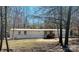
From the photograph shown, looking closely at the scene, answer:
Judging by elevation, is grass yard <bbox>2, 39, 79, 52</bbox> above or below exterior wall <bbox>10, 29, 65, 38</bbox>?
below

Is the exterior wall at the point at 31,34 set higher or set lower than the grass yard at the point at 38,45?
higher

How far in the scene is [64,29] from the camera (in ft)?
7.12

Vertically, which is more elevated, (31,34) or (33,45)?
(31,34)

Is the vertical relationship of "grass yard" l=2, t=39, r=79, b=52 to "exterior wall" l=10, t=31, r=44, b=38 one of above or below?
below

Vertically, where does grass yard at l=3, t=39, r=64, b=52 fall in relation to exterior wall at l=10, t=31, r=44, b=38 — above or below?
below

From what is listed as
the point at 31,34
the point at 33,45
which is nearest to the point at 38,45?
the point at 33,45

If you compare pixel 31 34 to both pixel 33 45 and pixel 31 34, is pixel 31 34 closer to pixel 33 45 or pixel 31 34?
pixel 31 34

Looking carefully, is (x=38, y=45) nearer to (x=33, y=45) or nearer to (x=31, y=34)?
(x=33, y=45)

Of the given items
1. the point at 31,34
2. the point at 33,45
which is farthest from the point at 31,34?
the point at 33,45

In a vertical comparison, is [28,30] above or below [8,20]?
below

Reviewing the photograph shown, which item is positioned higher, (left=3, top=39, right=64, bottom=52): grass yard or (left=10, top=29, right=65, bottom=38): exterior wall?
(left=10, top=29, right=65, bottom=38): exterior wall
